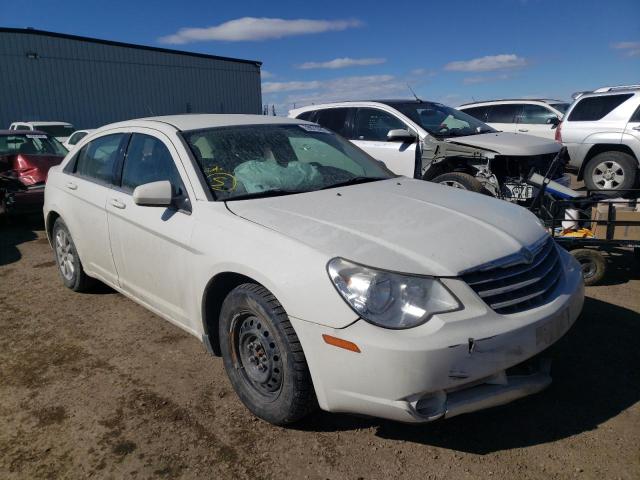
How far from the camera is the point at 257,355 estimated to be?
2680 mm

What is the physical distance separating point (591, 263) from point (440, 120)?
11.6 feet

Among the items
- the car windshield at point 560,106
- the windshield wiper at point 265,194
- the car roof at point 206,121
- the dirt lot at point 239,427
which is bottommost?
the dirt lot at point 239,427

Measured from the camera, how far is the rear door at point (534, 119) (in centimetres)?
1170

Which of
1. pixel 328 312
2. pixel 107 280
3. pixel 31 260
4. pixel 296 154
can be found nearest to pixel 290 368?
pixel 328 312

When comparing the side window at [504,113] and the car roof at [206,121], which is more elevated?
the side window at [504,113]

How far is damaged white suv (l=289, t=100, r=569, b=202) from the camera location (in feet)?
21.1

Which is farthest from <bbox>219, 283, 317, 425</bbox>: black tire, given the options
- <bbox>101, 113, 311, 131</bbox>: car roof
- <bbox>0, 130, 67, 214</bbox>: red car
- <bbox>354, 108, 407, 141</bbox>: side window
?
<bbox>0, 130, 67, 214</bbox>: red car

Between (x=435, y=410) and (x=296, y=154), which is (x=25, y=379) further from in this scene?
(x=435, y=410)

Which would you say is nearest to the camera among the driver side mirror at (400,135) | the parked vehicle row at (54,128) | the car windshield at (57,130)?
the driver side mirror at (400,135)

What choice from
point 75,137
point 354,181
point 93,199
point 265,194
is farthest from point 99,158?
point 75,137

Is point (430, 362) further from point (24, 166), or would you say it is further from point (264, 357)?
point (24, 166)

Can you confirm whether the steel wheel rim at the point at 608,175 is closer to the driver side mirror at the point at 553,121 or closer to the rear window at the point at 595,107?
the rear window at the point at 595,107

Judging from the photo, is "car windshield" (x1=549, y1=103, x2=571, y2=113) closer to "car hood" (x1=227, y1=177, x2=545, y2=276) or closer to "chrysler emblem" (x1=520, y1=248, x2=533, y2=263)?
"car hood" (x1=227, y1=177, x2=545, y2=276)

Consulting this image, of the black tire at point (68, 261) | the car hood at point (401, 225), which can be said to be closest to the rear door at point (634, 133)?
the car hood at point (401, 225)
